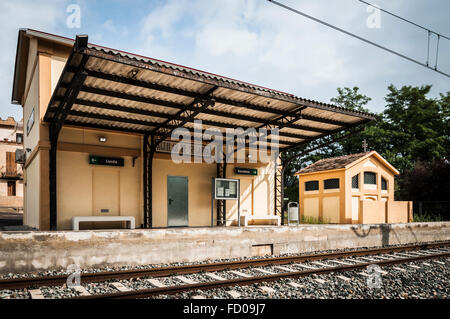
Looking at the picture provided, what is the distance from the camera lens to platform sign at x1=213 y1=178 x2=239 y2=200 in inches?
570

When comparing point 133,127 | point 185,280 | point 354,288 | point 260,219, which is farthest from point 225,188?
point 354,288

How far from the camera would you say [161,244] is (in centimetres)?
866

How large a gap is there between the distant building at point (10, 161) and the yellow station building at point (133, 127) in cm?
2868

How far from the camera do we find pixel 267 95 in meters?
10.3

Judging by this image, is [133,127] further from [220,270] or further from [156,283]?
[156,283]

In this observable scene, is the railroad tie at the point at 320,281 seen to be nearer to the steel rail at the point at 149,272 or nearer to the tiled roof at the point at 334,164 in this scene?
the steel rail at the point at 149,272

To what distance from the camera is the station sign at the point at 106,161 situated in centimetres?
1254

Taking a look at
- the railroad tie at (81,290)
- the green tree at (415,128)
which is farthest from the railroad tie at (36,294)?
the green tree at (415,128)

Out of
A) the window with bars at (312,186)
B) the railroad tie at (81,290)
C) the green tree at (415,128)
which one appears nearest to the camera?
the railroad tie at (81,290)

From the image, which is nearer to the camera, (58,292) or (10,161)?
(58,292)

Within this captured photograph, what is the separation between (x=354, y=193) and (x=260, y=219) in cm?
684

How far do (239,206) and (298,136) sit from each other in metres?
4.02

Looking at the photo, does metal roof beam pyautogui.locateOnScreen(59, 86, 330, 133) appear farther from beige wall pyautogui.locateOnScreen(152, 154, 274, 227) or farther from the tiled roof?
the tiled roof

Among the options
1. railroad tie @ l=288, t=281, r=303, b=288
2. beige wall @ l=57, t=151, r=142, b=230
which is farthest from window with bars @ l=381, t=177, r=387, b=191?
railroad tie @ l=288, t=281, r=303, b=288
